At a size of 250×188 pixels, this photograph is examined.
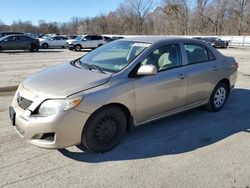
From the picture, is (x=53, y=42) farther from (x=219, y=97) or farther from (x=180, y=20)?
(x=180, y=20)

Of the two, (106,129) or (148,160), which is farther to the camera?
(106,129)

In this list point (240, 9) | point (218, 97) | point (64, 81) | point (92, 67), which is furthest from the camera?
point (240, 9)

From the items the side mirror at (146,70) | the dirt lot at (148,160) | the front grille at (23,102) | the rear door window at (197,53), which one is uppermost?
the rear door window at (197,53)

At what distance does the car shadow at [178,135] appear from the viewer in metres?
4.20

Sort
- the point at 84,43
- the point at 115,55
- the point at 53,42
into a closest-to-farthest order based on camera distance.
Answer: the point at 115,55, the point at 84,43, the point at 53,42

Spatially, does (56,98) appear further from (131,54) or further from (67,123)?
(131,54)

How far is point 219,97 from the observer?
6227 mm

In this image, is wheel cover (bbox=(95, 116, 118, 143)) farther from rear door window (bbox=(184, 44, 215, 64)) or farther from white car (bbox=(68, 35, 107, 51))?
white car (bbox=(68, 35, 107, 51))

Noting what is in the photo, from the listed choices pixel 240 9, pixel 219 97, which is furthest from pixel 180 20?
pixel 219 97

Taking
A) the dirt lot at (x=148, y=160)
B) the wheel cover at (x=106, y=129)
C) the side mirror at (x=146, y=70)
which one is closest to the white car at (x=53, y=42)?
the dirt lot at (x=148, y=160)

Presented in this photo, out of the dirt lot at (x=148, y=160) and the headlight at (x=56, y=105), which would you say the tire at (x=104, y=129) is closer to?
the dirt lot at (x=148, y=160)

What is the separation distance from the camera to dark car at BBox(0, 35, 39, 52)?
25728mm

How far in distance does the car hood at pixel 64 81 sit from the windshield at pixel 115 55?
0.32m

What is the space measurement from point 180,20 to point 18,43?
57236 mm
